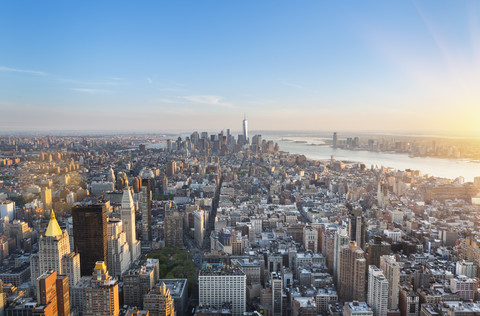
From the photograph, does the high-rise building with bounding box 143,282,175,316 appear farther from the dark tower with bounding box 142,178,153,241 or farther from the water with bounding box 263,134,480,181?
the water with bounding box 263,134,480,181

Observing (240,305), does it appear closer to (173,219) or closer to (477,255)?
(173,219)

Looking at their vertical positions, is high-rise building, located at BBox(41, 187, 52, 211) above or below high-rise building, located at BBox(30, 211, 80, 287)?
above

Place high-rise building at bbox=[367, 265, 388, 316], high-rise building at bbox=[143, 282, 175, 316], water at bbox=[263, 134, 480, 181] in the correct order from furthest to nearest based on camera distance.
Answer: water at bbox=[263, 134, 480, 181] → high-rise building at bbox=[367, 265, 388, 316] → high-rise building at bbox=[143, 282, 175, 316]

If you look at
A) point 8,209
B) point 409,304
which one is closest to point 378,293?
point 409,304

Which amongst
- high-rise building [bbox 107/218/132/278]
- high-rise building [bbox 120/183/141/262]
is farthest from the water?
high-rise building [bbox 107/218/132/278]

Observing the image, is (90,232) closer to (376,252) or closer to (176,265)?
(176,265)

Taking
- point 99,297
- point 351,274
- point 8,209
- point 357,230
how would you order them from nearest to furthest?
point 99,297 < point 351,274 < point 357,230 < point 8,209

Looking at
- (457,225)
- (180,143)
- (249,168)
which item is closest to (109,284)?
(457,225)
